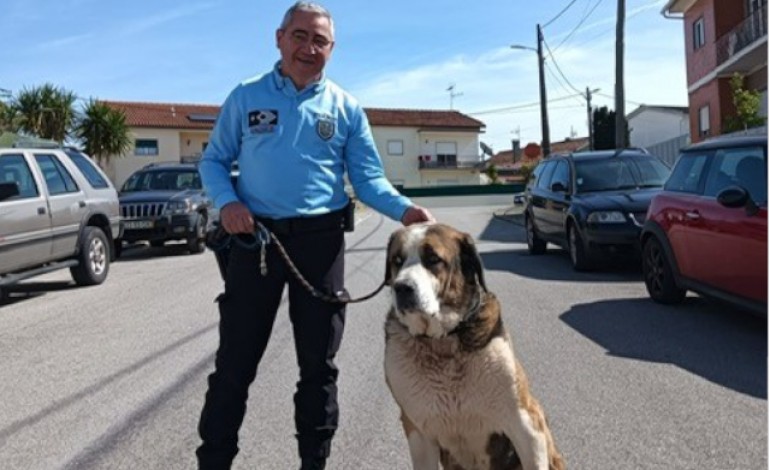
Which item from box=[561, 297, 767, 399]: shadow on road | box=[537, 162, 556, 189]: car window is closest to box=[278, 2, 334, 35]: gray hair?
box=[561, 297, 767, 399]: shadow on road

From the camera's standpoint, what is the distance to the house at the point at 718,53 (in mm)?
26250

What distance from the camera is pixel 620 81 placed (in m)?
21.4

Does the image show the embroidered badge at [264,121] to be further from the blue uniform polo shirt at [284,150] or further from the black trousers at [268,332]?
the black trousers at [268,332]

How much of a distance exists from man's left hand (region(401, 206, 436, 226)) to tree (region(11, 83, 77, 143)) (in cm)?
3163

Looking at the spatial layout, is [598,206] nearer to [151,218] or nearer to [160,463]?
[160,463]

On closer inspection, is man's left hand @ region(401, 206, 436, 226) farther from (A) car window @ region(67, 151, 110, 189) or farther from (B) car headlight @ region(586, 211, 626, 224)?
(A) car window @ region(67, 151, 110, 189)

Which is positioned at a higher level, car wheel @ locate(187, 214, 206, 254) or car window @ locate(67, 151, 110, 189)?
car window @ locate(67, 151, 110, 189)

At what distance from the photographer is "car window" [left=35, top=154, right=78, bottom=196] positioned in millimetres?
10352

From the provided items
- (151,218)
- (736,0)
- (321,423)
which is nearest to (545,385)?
(321,423)

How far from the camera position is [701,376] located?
5293 mm

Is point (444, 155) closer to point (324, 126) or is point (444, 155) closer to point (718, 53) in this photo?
point (718, 53)

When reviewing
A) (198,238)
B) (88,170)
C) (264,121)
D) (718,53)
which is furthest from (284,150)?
(718,53)

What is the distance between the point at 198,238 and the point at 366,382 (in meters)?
11.5

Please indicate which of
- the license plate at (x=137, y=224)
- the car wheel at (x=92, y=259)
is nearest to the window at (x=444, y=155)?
the license plate at (x=137, y=224)
